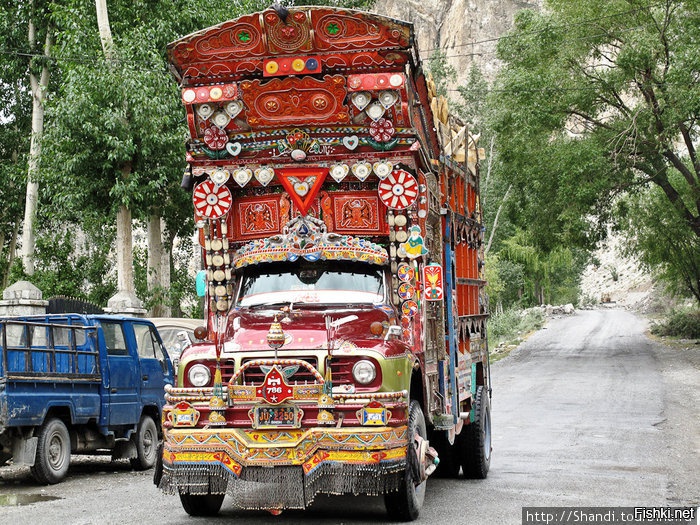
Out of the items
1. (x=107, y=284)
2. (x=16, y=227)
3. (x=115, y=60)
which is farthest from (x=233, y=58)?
(x=16, y=227)

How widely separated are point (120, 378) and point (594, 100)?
24.3 metres

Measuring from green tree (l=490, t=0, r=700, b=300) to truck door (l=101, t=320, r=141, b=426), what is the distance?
21.9 meters

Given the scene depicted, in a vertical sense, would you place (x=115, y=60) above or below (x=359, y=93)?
above

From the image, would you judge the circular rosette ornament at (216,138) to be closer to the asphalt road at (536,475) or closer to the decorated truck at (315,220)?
the decorated truck at (315,220)

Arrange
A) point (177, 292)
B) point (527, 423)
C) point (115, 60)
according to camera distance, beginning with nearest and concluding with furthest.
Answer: point (527, 423) → point (115, 60) → point (177, 292)

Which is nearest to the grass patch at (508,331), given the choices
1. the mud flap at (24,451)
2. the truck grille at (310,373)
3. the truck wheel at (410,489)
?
the mud flap at (24,451)

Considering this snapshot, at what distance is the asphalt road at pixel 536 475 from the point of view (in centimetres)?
886

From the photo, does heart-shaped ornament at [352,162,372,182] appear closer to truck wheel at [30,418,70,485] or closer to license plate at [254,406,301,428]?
license plate at [254,406,301,428]

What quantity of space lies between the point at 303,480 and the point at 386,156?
3.31 m

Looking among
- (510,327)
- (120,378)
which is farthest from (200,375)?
(510,327)

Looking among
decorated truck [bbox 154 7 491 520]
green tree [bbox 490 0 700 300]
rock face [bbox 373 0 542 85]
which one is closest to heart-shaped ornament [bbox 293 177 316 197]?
decorated truck [bbox 154 7 491 520]

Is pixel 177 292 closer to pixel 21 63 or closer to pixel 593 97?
pixel 21 63

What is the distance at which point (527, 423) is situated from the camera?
17.0 m

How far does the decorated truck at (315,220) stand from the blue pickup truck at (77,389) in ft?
9.32
